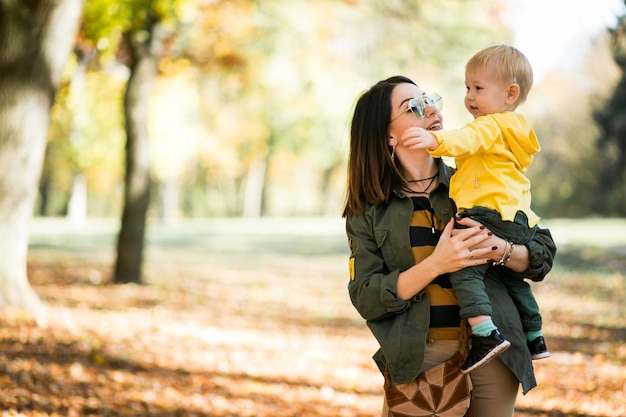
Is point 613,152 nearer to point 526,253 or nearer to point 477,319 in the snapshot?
point 526,253

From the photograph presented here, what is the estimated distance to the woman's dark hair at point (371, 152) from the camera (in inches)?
111

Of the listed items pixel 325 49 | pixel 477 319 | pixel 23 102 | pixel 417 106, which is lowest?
pixel 477 319

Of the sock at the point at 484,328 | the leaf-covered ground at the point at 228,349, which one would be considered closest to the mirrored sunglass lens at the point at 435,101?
the sock at the point at 484,328

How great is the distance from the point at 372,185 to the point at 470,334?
2.15 feet

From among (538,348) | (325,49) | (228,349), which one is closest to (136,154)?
(228,349)

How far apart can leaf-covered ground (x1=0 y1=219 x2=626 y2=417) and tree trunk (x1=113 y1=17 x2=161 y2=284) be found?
52 cm

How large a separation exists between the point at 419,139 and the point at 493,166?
0.38 metres

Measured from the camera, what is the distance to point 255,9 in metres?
16.5

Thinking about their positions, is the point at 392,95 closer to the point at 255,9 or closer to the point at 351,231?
the point at 351,231

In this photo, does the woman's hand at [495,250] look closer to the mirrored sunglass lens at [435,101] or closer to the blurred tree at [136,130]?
the mirrored sunglass lens at [435,101]

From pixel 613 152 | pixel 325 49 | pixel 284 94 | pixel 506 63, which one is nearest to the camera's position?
pixel 506 63

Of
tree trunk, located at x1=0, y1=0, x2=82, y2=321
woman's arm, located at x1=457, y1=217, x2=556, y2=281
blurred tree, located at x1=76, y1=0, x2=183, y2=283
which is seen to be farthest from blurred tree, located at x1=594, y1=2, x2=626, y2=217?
woman's arm, located at x1=457, y1=217, x2=556, y2=281

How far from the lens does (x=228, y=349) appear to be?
856cm

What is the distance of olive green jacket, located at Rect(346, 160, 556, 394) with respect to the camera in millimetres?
2680
